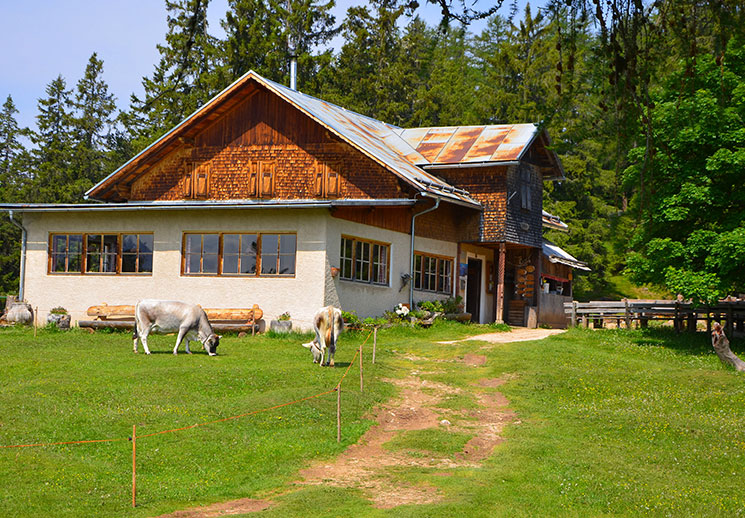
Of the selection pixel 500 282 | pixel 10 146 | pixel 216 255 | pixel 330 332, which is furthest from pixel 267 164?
pixel 10 146

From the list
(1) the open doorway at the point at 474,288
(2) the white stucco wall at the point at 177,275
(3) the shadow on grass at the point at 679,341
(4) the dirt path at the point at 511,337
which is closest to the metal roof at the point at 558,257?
(1) the open doorway at the point at 474,288

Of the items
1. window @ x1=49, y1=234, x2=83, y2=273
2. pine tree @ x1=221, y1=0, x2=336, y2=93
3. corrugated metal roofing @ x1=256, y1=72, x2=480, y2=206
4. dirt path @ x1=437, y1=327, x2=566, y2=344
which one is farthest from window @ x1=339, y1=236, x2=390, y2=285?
pine tree @ x1=221, y1=0, x2=336, y2=93

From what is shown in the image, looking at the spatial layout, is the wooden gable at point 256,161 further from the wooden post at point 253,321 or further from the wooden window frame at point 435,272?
the wooden post at point 253,321

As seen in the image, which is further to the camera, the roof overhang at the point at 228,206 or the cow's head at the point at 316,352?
the roof overhang at the point at 228,206

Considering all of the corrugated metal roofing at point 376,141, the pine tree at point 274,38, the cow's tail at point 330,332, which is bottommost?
the cow's tail at point 330,332

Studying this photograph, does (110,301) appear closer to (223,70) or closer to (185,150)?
(185,150)

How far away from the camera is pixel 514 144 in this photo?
33188mm

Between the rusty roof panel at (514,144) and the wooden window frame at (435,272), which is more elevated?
the rusty roof panel at (514,144)

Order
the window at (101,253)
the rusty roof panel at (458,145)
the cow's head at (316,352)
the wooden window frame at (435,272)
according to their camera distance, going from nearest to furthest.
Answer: the cow's head at (316,352), the window at (101,253), the wooden window frame at (435,272), the rusty roof panel at (458,145)

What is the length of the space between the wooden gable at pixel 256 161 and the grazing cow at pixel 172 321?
8.47 m

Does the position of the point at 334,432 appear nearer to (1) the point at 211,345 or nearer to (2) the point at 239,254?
(1) the point at 211,345

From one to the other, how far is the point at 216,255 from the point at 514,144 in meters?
12.7

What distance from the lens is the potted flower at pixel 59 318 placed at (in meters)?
28.9

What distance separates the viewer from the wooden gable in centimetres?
2975
